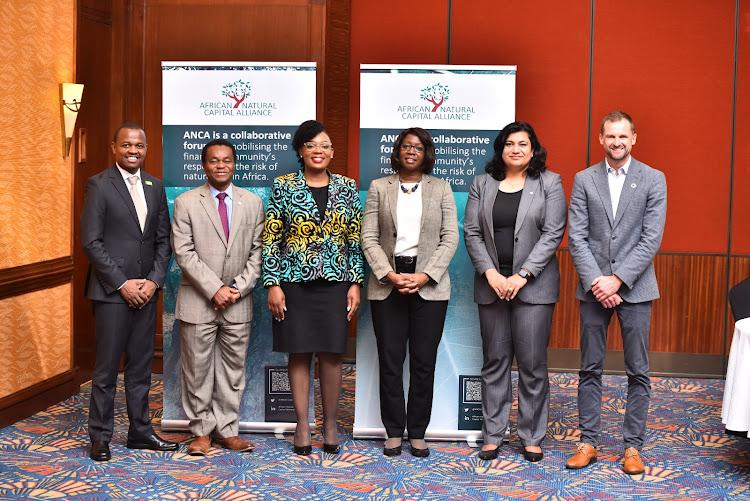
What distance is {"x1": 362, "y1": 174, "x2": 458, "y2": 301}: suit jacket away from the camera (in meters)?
4.18

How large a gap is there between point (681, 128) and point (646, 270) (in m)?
2.64

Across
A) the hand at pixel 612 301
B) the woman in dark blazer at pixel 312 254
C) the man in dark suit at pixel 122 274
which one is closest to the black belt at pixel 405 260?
the woman in dark blazer at pixel 312 254

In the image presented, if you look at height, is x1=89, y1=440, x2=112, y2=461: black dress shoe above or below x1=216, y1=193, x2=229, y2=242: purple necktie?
below

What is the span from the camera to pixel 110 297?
410 cm

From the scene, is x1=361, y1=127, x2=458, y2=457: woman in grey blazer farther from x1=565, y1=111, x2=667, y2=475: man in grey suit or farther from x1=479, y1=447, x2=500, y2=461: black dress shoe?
x1=565, y1=111, x2=667, y2=475: man in grey suit

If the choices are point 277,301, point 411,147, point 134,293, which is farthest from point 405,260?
point 134,293

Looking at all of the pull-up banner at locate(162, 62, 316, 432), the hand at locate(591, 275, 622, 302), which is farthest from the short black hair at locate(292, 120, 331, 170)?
the hand at locate(591, 275, 622, 302)

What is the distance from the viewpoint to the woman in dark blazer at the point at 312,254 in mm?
4133

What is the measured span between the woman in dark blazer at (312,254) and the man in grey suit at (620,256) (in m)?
1.22

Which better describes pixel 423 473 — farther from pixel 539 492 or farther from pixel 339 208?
pixel 339 208

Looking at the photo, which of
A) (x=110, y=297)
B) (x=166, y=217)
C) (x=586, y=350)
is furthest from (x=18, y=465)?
(x=586, y=350)

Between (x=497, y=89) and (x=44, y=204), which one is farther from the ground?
(x=497, y=89)

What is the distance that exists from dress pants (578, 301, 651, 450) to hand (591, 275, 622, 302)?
12 centimetres

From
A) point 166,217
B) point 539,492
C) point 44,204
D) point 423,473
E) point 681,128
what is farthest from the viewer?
point 681,128
